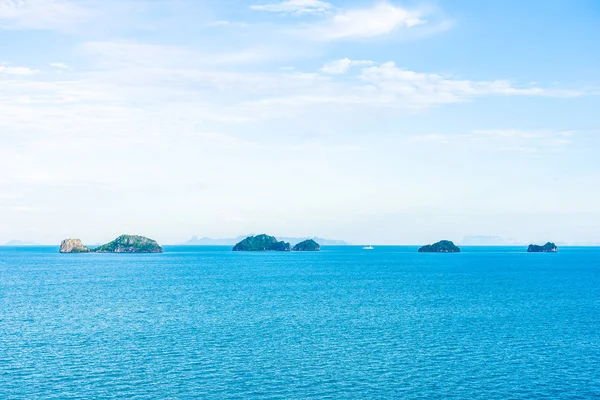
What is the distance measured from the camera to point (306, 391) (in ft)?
185

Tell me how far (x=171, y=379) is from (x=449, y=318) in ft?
176

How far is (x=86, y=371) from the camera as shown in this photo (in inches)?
2452

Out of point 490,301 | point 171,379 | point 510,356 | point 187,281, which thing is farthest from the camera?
point 187,281

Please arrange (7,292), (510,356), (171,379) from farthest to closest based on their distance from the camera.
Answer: (7,292)
(510,356)
(171,379)

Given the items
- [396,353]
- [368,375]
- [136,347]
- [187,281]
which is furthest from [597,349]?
[187,281]

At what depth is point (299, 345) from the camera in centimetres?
7519

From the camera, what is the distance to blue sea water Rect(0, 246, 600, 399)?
57.5 m

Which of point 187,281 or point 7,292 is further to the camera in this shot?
point 187,281

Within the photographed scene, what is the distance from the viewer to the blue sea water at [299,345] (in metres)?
57.5

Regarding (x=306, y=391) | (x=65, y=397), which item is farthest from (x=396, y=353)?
(x=65, y=397)

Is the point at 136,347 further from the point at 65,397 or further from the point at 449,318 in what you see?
the point at 449,318

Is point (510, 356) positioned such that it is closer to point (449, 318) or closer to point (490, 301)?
point (449, 318)

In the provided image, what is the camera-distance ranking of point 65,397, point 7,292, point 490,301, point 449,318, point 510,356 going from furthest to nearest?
point 7,292
point 490,301
point 449,318
point 510,356
point 65,397

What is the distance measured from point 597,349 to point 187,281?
402 feet
